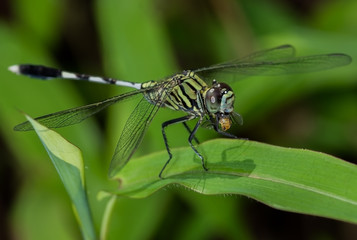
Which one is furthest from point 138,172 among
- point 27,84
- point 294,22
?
point 294,22

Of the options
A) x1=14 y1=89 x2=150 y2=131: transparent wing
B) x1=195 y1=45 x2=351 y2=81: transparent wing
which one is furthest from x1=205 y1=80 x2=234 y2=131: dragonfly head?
x1=195 y1=45 x2=351 y2=81: transparent wing

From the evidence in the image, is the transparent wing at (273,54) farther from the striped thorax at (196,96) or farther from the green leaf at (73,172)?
the green leaf at (73,172)

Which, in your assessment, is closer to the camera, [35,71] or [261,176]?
[261,176]

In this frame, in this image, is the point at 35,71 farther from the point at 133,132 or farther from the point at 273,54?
the point at 273,54

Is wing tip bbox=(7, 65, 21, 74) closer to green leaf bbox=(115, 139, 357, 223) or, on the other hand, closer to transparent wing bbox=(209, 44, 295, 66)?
green leaf bbox=(115, 139, 357, 223)

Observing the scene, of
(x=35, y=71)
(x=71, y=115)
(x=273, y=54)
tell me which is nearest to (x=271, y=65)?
(x=273, y=54)

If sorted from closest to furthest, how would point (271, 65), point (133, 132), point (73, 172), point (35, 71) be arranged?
point (73, 172), point (133, 132), point (271, 65), point (35, 71)

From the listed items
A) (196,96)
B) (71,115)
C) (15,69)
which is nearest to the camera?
(71,115)

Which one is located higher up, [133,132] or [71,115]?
[71,115]
